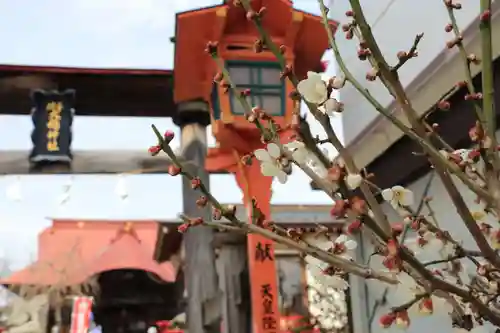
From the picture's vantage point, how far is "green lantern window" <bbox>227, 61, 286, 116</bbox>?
441 centimetres

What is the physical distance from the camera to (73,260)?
10.0m

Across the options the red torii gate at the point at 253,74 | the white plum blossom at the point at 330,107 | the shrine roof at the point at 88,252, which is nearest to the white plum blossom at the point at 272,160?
the white plum blossom at the point at 330,107

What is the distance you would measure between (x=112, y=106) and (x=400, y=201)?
4.53 meters

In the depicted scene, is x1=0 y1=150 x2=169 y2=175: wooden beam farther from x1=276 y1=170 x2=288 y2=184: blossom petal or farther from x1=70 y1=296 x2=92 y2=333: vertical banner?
x1=276 y1=170 x2=288 y2=184: blossom petal

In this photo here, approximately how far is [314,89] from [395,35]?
111 inches

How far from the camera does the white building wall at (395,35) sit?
127 inches

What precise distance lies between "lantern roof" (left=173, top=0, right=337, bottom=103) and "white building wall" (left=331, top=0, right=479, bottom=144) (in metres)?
0.29

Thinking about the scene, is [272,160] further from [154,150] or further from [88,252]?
[88,252]

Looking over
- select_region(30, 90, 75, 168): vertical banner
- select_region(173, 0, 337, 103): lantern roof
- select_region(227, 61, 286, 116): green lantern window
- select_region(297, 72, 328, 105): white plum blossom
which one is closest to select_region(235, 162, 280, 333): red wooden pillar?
select_region(227, 61, 286, 116): green lantern window

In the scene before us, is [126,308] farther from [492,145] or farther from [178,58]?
[492,145]

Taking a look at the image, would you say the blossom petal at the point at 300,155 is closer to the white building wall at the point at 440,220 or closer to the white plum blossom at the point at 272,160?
the white plum blossom at the point at 272,160

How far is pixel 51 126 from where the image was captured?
205 inches

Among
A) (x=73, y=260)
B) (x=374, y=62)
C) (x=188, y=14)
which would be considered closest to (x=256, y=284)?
(x=188, y=14)

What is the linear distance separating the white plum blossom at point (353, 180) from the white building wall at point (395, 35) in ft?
6.51
